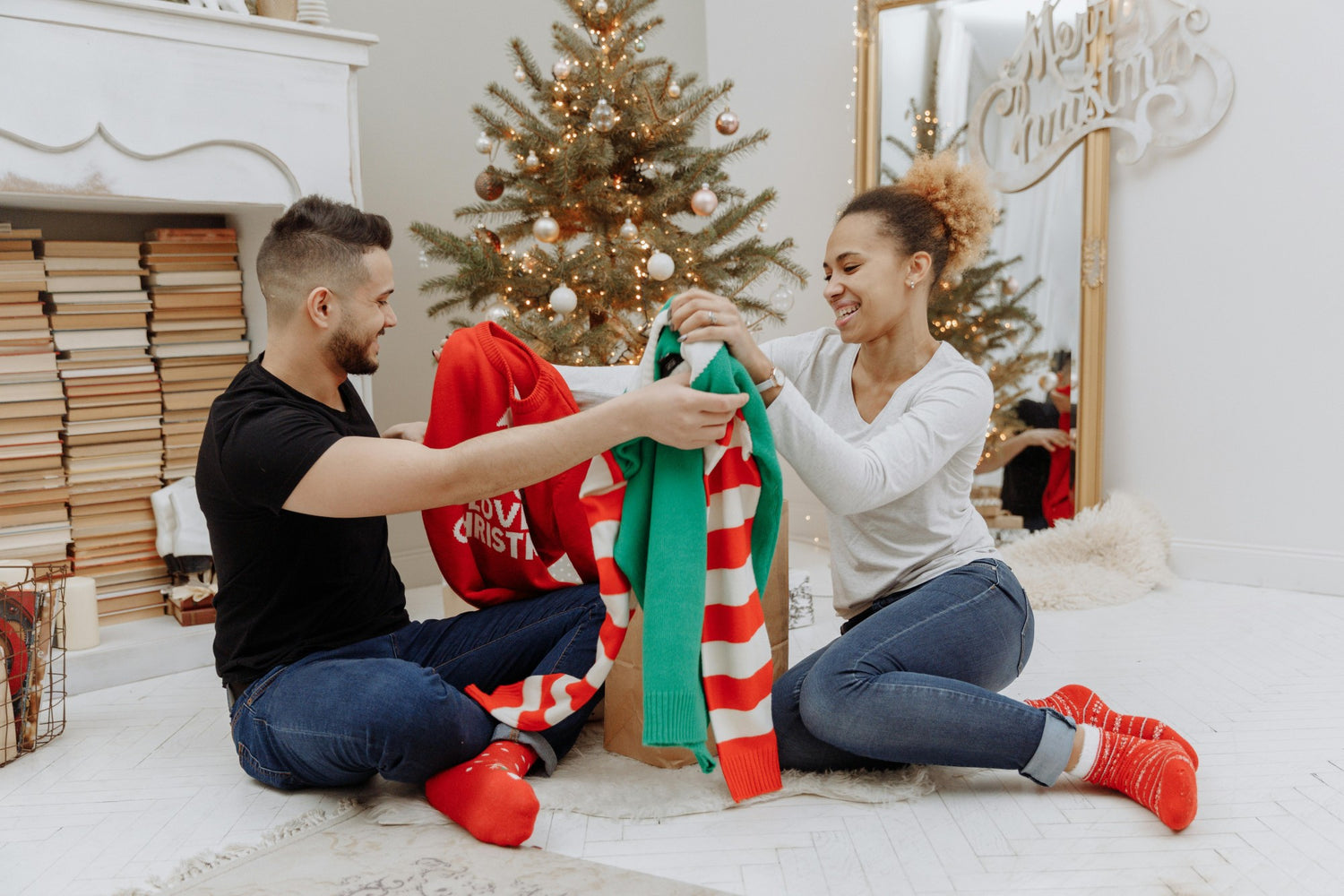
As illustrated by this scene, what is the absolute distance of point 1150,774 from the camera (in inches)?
65.9

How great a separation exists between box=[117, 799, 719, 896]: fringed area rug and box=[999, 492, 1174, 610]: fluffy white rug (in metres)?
1.88

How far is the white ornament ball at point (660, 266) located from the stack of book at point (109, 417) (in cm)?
129

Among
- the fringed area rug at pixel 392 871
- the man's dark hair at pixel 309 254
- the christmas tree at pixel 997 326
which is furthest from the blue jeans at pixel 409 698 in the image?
the christmas tree at pixel 997 326

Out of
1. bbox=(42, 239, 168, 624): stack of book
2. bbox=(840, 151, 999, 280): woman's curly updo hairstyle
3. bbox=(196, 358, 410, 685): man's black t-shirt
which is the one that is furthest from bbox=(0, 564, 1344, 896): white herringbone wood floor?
bbox=(840, 151, 999, 280): woman's curly updo hairstyle

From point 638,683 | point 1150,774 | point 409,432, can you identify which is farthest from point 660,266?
point 1150,774

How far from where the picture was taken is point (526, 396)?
2014 millimetres

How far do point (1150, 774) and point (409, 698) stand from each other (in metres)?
1.16

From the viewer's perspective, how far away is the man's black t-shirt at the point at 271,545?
5.36 ft

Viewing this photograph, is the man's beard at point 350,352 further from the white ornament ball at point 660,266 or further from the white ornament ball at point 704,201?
the white ornament ball at point 704,201

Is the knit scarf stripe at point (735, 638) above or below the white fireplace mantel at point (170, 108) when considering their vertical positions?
below

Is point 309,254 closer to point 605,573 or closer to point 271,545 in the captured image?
point 271,545

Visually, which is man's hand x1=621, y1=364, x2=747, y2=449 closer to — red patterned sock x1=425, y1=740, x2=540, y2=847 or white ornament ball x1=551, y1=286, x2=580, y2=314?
red patterned sock x1=425, y1=740, x2=540, y2=847

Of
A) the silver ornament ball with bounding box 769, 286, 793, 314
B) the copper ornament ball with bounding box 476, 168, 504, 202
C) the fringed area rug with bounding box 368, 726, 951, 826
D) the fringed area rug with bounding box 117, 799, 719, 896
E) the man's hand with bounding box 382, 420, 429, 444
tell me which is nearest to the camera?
the fringed area rug with bounding box 117, 799, 719, 896

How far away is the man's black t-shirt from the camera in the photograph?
163 cm
